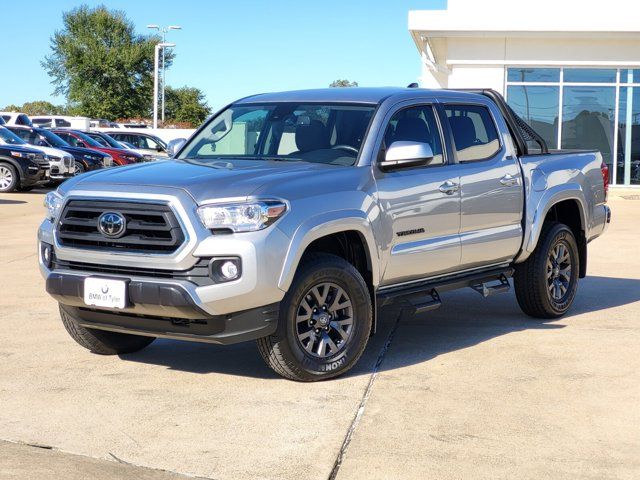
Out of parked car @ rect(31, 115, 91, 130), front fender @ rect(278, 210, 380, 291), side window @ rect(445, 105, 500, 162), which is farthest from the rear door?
parked car @ rect(31, 115, 91, 130)

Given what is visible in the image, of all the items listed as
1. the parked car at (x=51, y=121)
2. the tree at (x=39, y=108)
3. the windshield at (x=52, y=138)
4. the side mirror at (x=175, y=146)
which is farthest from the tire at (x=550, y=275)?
the tree at (x=39, y=108)

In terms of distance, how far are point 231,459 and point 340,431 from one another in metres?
0.69

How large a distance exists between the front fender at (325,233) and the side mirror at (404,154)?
46cm

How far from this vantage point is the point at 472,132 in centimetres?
814

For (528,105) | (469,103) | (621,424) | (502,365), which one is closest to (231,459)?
(621,424)

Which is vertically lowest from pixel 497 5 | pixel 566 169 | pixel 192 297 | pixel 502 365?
pixel 502 365

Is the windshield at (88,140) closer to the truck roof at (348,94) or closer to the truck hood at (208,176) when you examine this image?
the truck roof at (348,94)

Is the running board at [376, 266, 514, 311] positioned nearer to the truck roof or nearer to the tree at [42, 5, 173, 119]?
the truck roof

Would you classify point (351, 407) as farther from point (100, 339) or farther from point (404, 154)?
point (100, 339)

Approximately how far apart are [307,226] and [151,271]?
95 cm

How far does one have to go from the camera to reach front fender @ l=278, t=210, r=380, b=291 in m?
6.21

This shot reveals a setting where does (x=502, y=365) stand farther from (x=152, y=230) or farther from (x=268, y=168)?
(x=152, y=230)

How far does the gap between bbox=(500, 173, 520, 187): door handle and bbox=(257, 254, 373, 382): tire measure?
1925 millimetres

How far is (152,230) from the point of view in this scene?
6184 mm
